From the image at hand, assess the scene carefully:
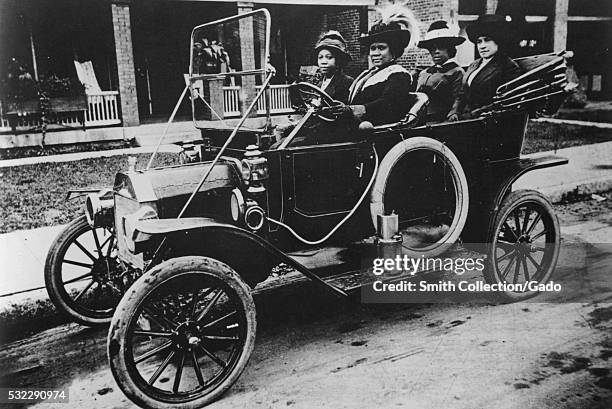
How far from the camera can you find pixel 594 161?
4242mm

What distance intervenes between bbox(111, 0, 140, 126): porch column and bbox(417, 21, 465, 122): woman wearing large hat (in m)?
1.48

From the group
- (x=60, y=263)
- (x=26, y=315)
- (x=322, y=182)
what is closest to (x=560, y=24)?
(x=322, y=182)

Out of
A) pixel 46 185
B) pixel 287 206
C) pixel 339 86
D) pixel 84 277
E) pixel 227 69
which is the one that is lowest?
pixel 84 277

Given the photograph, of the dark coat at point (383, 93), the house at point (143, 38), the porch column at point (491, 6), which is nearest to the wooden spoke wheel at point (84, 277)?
the house at point (143, 38)

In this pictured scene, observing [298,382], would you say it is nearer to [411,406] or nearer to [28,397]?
[411,406]

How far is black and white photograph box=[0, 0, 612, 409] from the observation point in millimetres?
2420

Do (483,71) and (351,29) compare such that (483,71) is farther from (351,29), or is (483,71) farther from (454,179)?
(351,29)

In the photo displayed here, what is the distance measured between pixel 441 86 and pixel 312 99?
789 millimetres

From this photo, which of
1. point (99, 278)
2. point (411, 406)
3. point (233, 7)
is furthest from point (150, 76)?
point (411, 406)

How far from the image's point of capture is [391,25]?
9.57ft

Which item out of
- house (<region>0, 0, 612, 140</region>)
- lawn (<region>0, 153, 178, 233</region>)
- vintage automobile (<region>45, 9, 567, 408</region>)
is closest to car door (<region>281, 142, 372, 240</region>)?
vintage automobile (<region>45, 9, 567, 408</region>)

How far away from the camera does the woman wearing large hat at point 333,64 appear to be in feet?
9.12

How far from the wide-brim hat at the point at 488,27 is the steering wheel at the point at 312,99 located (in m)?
0.97

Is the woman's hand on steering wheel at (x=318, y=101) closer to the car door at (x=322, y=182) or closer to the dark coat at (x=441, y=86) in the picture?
the car door at (x=322, y=182)
